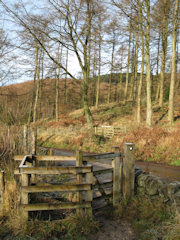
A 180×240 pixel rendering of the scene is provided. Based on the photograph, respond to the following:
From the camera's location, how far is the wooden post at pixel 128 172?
5.38 m

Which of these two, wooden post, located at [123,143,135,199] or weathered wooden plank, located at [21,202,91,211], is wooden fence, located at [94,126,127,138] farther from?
weathered wooden plank, located at [21,202,91,211]

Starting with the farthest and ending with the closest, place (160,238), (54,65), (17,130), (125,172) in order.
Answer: (54,65) → (17,130) → (125,172) → (160,238)

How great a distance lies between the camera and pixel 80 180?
15.1 feet

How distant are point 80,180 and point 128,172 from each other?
1519 mm

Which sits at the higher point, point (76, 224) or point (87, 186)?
point (87, 186)

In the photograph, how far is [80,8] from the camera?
1709cm

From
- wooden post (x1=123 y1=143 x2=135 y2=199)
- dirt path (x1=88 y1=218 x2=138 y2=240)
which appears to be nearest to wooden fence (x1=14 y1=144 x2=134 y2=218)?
wooden post (x1=123 y1=143 x2=135 y2=199)

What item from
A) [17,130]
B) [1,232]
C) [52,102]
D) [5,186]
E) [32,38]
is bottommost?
[1,232]

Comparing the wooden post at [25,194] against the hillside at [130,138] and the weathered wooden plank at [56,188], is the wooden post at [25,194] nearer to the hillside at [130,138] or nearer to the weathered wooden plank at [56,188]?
the weathered wooden plank at [56,188]

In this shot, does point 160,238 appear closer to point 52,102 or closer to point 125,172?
point 125,172

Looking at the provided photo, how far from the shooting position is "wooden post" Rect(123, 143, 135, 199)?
17.7 ft

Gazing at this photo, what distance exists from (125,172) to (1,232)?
10.5ft

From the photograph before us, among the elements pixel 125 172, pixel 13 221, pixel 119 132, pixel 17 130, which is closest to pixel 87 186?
pixel 125 172

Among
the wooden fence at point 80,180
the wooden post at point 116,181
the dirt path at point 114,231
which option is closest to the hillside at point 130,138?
the wooden fence at point 80,180
